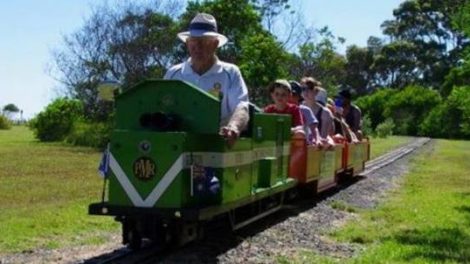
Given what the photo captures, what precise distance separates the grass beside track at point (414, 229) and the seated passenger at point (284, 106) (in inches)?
66.1

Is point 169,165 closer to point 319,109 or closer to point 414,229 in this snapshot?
point 414,229

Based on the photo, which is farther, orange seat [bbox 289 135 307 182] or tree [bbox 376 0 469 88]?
tree [bbox 376 0 469 88]

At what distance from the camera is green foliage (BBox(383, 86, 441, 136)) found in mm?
71688

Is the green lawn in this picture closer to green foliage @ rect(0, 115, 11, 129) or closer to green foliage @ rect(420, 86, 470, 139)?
green foliage @ rect(0, 115, 11, 129)

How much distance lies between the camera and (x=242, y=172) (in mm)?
8852

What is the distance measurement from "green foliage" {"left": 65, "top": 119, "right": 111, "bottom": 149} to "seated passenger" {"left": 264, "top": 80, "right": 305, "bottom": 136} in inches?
913

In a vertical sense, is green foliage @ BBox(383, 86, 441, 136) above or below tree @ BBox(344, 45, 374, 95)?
below

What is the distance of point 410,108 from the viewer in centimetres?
7356

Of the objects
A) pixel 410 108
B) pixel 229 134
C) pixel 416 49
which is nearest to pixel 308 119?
pixel 229 134

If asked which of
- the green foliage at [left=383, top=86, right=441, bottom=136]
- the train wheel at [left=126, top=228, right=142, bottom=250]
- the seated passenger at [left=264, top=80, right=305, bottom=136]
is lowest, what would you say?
the train wheel at [left=126, top=228, right=142, bottom=250]

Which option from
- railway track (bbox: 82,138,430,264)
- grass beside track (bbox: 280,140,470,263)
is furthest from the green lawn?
grass beside track (bbox: 280,140,470,263)

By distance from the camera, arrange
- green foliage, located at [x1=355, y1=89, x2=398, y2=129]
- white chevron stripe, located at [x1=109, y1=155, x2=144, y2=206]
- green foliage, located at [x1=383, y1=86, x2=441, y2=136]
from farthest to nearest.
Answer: green foliage, located at [x1=355, y1=89, x2=398, y2=129]
green foliage, located at [x1=383, y1=86, x2=441, y2=136]
white chevron stripe, located at [x1=109, y1=155, x2=144, y2=206]

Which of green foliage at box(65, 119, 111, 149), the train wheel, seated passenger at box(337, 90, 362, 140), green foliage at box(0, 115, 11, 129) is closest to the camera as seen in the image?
the train wheel

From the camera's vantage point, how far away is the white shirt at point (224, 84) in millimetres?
8633
